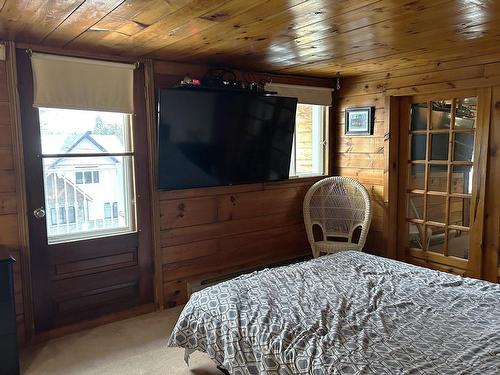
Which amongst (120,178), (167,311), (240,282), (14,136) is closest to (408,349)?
(240,282)

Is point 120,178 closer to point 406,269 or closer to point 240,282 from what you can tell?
point 240,282

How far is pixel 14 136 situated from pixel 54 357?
1.50 m

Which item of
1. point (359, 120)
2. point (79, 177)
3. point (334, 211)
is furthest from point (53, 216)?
point (359, 120)

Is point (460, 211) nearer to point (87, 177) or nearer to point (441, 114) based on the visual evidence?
point (441, 114)

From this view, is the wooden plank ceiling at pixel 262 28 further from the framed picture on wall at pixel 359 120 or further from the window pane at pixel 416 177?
the window pane at pixel 416 177

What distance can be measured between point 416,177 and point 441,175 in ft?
0.85

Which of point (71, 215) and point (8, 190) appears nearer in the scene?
point (8, 190)

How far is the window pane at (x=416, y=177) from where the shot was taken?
3811mm

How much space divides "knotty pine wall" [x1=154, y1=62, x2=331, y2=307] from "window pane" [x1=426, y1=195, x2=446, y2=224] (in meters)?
1.19

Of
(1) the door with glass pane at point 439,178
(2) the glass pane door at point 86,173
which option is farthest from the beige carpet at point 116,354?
(1) the door with glass pane at point 439,178

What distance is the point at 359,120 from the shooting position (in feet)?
13.6

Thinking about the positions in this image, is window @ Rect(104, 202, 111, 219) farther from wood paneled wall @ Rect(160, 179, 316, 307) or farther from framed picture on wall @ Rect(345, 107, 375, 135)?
framed picture on wall @ Rect(345, 107, 375, 135)

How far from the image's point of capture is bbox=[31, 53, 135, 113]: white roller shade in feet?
8.97

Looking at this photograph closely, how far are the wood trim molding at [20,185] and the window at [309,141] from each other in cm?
249
